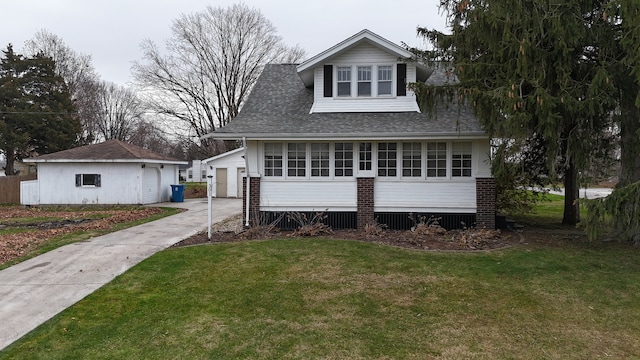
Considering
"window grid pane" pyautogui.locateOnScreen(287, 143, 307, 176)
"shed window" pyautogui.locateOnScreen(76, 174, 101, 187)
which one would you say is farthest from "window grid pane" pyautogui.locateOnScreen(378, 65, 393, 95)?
"shed window" pyautogui.locateOnScreen(76, 174, 101, 187)

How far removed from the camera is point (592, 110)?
23.3ft

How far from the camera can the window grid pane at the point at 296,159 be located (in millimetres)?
11297

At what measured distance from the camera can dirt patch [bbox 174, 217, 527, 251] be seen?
30.4 ft

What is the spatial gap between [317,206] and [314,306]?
5.72m

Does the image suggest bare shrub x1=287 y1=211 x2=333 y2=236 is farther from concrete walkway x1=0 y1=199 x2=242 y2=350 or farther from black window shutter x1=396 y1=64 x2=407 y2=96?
black window shutter x1=396 y1=64 x2=407 y2=96

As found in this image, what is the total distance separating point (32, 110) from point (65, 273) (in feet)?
89.4

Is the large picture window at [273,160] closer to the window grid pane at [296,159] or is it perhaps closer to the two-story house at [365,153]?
the two-story house at [365,153]

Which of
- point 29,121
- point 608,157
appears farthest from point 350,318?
point 29,121

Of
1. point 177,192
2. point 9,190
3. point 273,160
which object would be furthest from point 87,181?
point 273,160

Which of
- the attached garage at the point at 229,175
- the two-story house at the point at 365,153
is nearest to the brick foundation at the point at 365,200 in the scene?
the two-story house at the point at 365,153

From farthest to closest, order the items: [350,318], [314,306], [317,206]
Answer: [317,206]
[314,306]
[350,318]

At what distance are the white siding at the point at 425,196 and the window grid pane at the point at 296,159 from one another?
2.15 metres

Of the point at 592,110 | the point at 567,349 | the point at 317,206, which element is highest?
the point at 592,110

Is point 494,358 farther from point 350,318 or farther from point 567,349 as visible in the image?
point 350,318
